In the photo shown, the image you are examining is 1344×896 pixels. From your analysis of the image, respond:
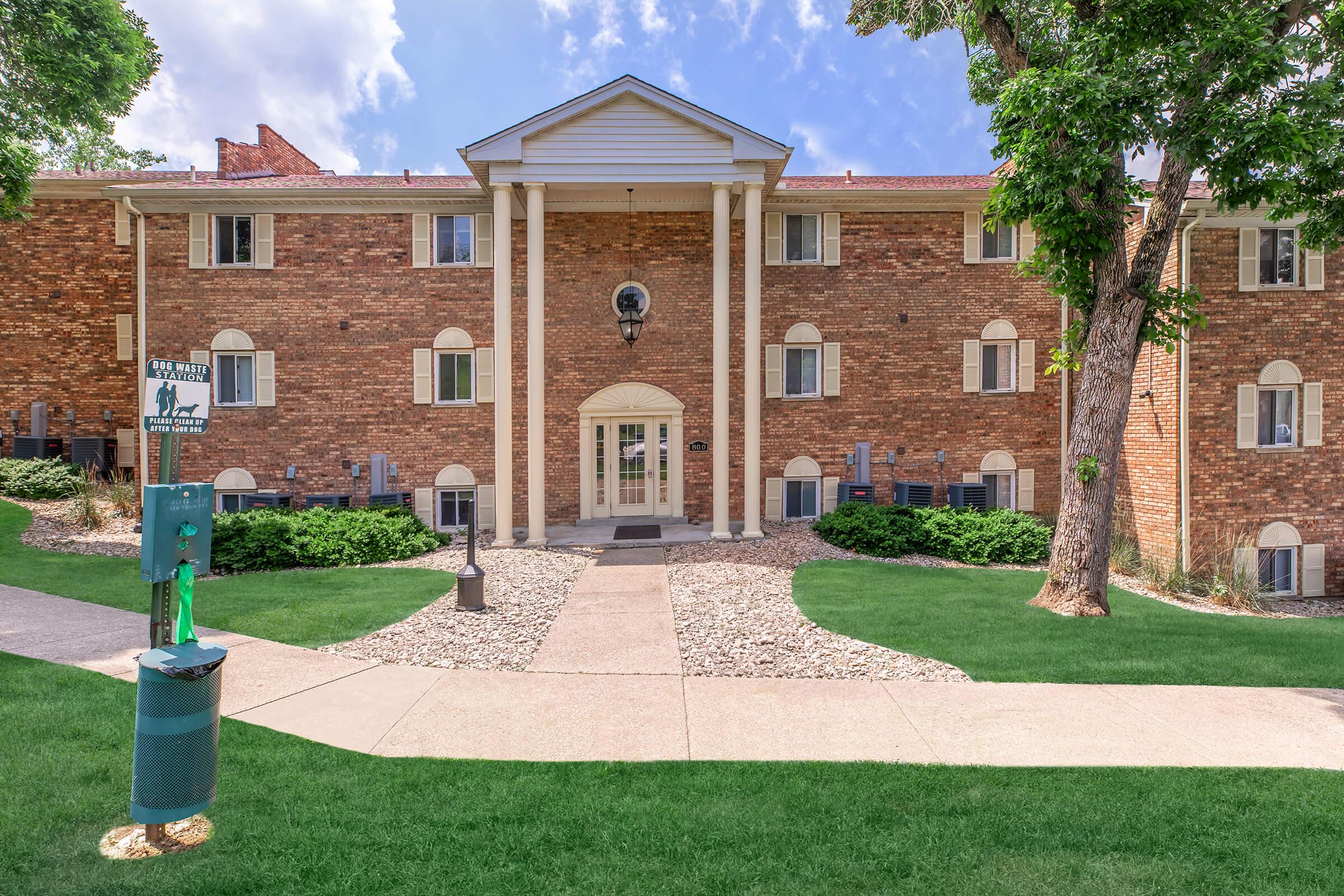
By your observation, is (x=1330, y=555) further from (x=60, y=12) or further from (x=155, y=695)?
(x=60, y=12)

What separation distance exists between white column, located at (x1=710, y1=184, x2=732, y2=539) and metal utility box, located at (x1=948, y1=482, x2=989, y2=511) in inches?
206

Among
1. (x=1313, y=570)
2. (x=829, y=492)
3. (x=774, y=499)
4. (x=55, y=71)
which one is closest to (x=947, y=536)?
(x=829, y=492)

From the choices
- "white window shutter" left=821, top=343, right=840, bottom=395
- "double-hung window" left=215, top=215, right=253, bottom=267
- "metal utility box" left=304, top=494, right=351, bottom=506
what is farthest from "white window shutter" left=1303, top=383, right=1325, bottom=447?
"double-hung window" left=215, top=215, right=253, bottom=267

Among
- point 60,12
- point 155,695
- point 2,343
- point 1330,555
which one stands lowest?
point 1330,555

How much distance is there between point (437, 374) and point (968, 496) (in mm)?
11616

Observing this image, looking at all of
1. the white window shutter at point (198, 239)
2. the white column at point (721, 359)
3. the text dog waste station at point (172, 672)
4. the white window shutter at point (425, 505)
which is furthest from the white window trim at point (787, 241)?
the text dog waste station at point (172, 672)

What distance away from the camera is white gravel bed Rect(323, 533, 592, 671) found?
6.72m

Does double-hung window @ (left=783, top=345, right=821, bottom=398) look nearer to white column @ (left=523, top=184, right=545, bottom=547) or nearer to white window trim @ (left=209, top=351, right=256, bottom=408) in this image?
white column @ (left=523, top=184, right=545, bottom=547)

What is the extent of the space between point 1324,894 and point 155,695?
5295 mm

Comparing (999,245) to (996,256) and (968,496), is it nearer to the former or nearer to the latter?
(996,256)

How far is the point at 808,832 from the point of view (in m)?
3.50

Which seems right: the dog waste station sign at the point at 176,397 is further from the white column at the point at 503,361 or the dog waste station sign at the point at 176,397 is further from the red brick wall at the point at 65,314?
the red brick wall at the point at 65,314

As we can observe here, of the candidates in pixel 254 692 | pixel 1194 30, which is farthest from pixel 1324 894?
pixel 1194 30

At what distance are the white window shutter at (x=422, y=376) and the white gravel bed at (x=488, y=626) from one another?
4.59 metres
